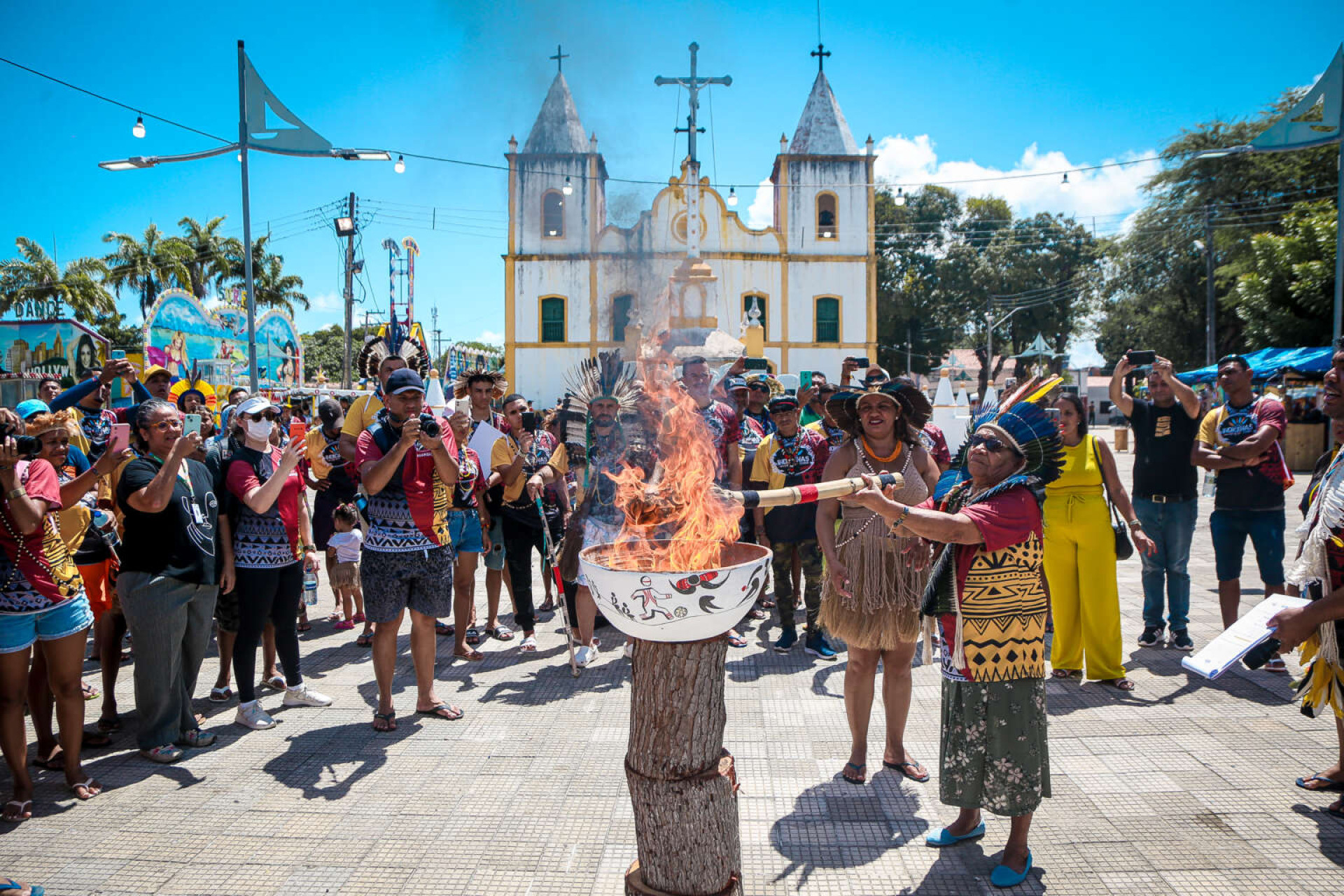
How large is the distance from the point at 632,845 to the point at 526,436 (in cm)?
398

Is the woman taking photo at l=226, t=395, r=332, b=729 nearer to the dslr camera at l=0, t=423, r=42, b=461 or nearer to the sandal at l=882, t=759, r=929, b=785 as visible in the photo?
the dslr camera at l=0, t=423, r=42, b=461

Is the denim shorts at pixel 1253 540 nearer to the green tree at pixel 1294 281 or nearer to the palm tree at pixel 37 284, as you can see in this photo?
the green tree at pixel 1294 281

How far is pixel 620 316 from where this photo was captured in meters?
5.48

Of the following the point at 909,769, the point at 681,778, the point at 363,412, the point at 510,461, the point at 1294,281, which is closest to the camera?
the point at 681,778

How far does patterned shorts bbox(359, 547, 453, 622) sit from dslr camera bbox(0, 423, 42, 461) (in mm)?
1598

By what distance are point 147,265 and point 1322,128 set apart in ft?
133

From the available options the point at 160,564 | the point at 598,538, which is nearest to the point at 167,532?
the point at 160,564

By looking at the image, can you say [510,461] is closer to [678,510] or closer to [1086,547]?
[678,510]

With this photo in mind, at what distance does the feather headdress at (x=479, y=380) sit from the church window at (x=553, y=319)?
2551cm

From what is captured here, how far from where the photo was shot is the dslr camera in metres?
3.35

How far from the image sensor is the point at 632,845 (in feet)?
10.8

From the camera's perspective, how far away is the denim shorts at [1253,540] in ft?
17.7

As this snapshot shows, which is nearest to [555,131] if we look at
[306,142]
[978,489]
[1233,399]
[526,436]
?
[306,142]

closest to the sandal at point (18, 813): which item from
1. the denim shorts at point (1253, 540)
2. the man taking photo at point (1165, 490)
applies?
the man taking photo at point (1165, 490)
